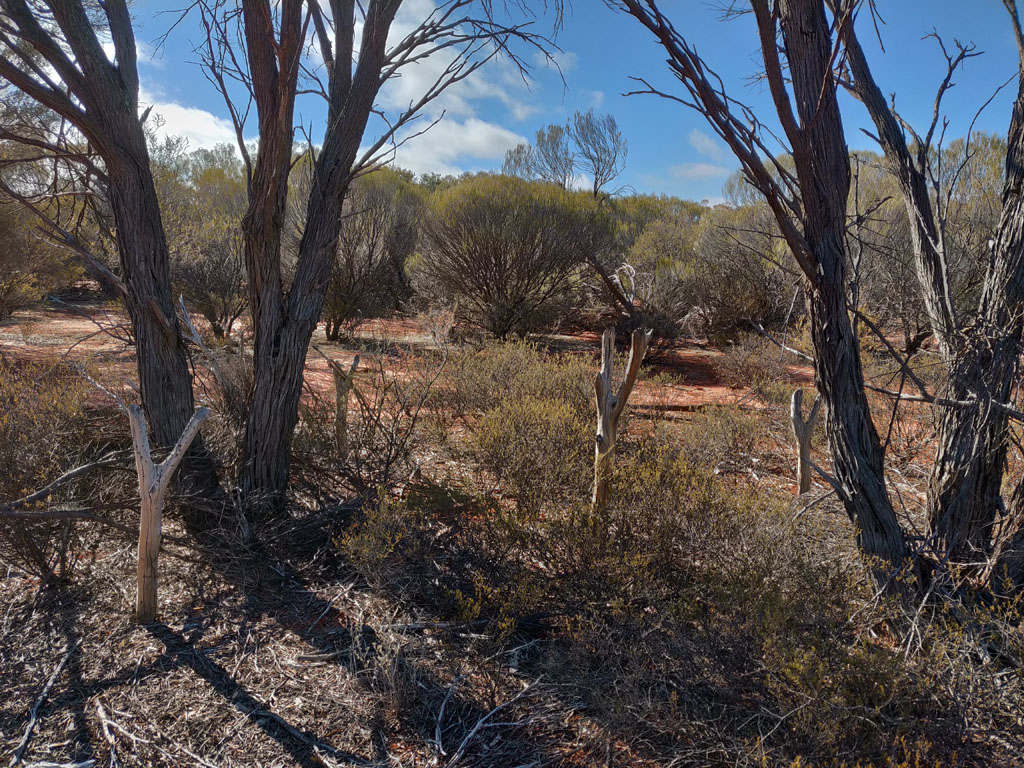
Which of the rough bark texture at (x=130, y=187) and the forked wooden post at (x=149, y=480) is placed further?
the rough bark texture at (x=130, y=187)

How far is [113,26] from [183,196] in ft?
41.7

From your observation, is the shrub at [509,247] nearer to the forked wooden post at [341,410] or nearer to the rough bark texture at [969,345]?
the forked wooden post at [341,410]

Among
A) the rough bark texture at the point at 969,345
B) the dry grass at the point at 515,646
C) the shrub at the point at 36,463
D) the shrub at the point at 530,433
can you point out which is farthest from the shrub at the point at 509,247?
the rough bark texture at the point at 969,345

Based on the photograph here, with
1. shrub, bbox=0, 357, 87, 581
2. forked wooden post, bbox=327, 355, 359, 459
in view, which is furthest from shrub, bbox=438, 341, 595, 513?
shrub, bbox=0, 357, 87, 581

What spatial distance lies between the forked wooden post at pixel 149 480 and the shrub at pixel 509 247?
967cm

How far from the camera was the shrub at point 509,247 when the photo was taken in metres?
11.7

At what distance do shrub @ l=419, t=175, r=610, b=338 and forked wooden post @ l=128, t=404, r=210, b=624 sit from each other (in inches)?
381

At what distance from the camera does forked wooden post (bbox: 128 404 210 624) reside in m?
2.52

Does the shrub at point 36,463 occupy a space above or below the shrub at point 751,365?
below

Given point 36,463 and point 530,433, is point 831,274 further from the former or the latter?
point 36,463

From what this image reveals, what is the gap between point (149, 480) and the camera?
255 centimetres

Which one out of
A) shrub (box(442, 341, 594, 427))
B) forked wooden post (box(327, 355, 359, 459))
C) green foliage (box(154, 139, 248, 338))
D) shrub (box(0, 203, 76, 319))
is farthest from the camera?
green foliage (box(154, 139, 248, 338))

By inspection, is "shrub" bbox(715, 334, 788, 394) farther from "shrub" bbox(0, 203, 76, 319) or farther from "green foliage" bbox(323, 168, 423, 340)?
"shrub" bbox(0, 203, 76, 319)

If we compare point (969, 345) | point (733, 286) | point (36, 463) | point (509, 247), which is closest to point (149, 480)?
point (36, 463)
